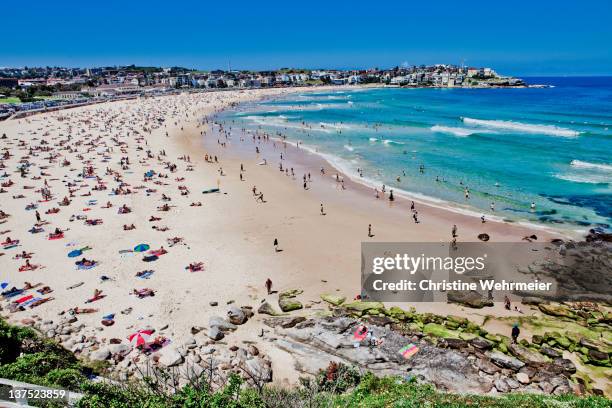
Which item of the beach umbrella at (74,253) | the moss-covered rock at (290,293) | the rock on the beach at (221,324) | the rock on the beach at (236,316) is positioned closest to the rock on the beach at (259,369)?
the rock on the beach at (221,324)

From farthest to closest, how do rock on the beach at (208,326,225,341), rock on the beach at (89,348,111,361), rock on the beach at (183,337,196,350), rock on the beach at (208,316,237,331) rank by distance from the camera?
1. rock on the beach at (208,316,237,331)
2. rock on the beach at (208,326,225,341)
3. rock on the beach at (183,337,196,350)
4. rock on the beach at (89,348,111,361)

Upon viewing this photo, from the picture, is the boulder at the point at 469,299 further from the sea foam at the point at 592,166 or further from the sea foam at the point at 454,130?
the sea foam at the point at 454,130

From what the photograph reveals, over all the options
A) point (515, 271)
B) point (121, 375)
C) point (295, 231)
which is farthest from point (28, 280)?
point (515, 271)

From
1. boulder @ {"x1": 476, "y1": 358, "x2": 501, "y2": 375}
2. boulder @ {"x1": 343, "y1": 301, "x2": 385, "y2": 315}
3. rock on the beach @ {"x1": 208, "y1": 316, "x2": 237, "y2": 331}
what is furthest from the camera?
boulder @ {"x1": 343, "y1": 301, "x2": 385, "y2": 315}

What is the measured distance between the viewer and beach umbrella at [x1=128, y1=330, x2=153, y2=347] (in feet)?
43.3

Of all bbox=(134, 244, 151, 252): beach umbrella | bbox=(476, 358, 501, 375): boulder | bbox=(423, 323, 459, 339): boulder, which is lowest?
bbox=(476, 358, 501, 375): boulder

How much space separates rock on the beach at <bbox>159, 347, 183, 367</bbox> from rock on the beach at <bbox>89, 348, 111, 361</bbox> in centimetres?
170

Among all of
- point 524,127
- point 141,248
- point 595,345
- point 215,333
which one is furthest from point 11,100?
point 595,345

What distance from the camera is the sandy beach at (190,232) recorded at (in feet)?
52.6

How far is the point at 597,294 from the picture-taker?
16.5 meters

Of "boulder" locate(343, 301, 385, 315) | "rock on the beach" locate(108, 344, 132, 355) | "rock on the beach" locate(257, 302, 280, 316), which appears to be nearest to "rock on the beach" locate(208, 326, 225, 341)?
"rock on the beach" locate(257, 302, 280, 316)

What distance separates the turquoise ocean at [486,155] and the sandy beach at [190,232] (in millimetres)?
3630

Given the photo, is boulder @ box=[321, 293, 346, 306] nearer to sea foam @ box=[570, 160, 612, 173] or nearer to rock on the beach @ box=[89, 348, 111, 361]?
rock on the beach @ box=[89, 348, 111, 361]

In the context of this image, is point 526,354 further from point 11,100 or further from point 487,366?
point 11,100
